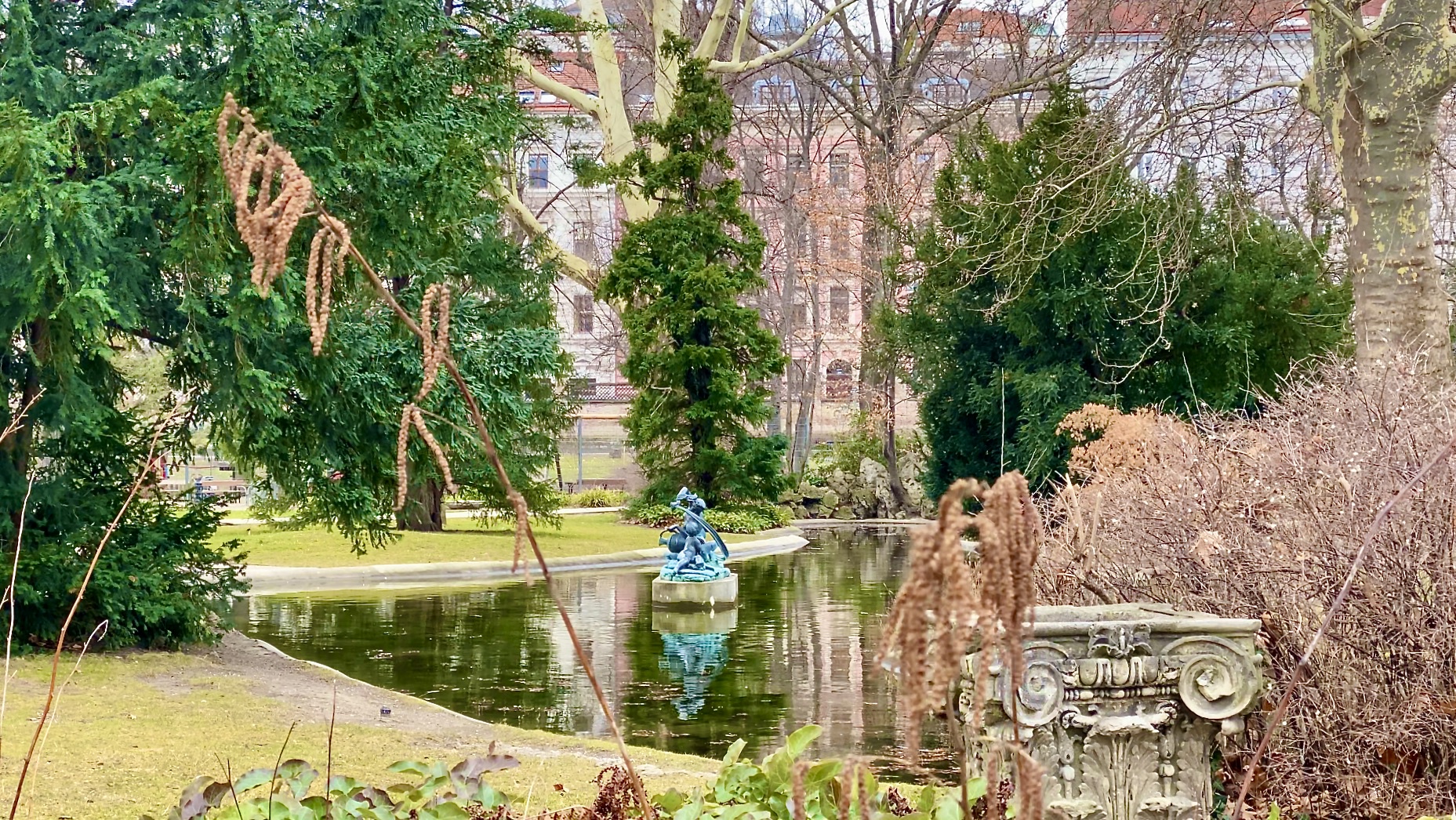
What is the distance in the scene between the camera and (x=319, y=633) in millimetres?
14852

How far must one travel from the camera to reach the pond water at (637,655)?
396 inches

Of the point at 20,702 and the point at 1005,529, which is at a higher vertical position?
the point at 1005,529

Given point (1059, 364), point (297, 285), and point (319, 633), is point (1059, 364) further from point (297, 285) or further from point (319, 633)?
point (297, 285)

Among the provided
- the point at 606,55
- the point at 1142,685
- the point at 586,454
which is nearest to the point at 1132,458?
the point at 1142,685

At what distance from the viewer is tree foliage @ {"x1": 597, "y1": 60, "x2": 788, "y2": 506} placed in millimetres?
28781

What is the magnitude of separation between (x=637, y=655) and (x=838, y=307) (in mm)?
38691

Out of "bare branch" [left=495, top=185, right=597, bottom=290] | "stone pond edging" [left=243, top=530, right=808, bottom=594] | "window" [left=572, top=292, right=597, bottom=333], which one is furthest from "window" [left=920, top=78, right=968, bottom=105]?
"stone pond edging" [left=243, top=530, right=808, bottom=594]

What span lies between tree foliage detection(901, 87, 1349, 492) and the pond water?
3882 mm

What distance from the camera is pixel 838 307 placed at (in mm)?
51250

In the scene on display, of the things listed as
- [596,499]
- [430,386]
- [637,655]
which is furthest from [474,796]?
[596,499]

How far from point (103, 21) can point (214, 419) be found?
10.7 ft

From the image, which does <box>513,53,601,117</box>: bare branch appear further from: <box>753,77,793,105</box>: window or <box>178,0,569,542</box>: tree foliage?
<box>753,77,793,105</box>: window

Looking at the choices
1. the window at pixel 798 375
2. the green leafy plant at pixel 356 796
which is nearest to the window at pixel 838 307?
the window at pixel 798 375

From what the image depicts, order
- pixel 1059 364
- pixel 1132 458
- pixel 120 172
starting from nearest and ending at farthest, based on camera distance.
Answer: pixel 120 172 < pixel 1132 458 < pixel 1059 364
